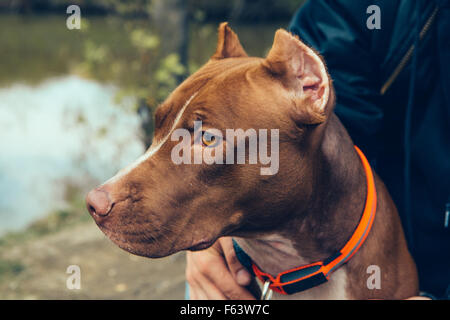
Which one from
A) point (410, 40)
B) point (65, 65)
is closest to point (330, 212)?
point (410, 40)

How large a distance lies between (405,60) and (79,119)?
5449 millimetres

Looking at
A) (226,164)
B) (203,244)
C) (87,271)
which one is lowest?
(87,271)

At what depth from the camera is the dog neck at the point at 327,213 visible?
6.48 feet

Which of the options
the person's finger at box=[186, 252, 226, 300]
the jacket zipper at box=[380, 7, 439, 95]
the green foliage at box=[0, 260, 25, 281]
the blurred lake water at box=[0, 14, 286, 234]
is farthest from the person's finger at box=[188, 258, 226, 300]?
the green foliage at box=[0, 260, 25, 281]

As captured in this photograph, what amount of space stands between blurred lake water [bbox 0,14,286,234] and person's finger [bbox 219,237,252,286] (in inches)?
110

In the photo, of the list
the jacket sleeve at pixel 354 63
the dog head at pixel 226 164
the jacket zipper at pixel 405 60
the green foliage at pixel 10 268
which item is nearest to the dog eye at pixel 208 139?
the dog head at pixel 226 164

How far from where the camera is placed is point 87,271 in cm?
478

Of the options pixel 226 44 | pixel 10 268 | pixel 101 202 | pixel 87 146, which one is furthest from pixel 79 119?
pixel 101 202

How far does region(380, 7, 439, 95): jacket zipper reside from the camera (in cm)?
225

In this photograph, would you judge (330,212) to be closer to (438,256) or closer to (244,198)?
(244,198)

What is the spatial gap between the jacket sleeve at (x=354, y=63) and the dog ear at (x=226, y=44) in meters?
0.42

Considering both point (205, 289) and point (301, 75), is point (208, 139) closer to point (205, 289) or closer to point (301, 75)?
point (301, 75)

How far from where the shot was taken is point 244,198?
1.87 meters

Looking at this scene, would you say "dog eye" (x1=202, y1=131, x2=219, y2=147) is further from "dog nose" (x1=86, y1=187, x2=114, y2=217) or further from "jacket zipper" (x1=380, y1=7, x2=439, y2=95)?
"jacket zipper" (x1=380, y1=7, x2=439, y2=95)
